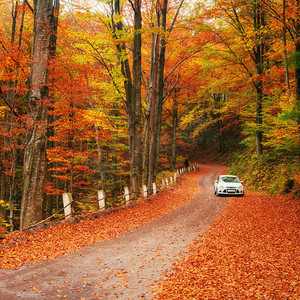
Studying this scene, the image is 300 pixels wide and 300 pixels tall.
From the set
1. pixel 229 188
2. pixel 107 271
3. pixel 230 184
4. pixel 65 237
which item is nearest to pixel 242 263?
pixel 107 271

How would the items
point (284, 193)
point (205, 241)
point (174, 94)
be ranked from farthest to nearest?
1. point (174, 94)
2. point (284, 193)
3. point (205, 241)

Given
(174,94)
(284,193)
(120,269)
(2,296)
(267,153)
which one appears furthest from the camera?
(174,94)

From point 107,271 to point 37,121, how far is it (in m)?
5.37

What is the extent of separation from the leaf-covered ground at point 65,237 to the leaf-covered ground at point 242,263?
2630 millimetres

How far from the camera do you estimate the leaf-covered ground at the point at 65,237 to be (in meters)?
5.27

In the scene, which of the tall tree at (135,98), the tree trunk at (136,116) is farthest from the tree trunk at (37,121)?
the tree trunk at (136,116)

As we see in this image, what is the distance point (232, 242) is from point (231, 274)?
2.06m

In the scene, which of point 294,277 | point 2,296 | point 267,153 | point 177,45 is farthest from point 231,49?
point 2,296

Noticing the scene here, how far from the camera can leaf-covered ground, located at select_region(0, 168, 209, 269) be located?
5.27m

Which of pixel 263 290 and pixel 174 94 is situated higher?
pixel 174 94

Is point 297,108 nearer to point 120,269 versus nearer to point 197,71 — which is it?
point 120,269

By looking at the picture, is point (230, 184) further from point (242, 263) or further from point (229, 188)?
point (242, 263)

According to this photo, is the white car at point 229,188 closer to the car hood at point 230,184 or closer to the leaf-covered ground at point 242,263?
the car hood at point 230,184

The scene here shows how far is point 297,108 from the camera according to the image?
8.50 meters
